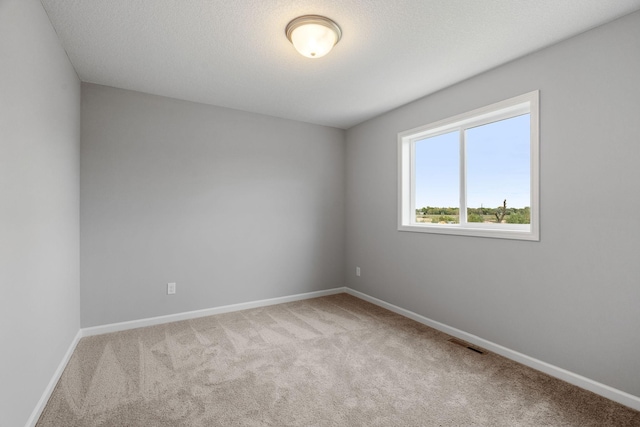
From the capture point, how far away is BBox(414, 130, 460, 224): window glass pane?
3215mm

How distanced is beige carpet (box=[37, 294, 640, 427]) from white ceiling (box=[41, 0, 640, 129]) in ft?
8.02

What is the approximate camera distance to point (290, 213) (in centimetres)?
416

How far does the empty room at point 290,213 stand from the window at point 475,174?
0.02m

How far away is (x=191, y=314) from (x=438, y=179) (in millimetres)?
3154

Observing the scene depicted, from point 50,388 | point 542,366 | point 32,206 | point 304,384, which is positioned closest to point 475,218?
point 542,366

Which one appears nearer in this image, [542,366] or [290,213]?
[542,366]

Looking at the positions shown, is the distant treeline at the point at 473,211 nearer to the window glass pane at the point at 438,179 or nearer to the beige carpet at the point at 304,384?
the window glass pane at the point at 438,179

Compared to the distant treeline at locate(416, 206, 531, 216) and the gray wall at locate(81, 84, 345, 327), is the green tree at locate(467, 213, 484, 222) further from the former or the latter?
the gray wall at locate(81, 84, 345, 327)

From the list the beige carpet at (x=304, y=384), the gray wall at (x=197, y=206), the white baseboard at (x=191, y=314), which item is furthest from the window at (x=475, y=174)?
the white baseboard at (x=191, y=314)

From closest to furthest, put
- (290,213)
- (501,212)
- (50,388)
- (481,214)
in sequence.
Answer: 1. (50,388)
2. (501,212)
3. (481,214)
4. (290,213)

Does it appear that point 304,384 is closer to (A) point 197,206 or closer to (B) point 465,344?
(B) point 465,344

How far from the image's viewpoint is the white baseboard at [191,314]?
303cm

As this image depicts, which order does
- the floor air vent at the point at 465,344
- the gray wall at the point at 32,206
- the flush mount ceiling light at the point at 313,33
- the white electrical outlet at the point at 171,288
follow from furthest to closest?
the white electrical outlet at the point at 171,288, the floor air vent at the point at 465,344, the flush mount ceiling light at the point at 313,33, the gray wall at the point at 32,206

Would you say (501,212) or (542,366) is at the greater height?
(501,212)
